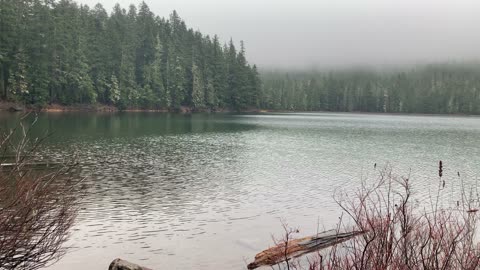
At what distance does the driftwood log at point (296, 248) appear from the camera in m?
13.6

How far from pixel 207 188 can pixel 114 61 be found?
328 feet

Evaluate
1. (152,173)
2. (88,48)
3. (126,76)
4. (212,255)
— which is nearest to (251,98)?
(126,76)

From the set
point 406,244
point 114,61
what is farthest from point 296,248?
point 114,61

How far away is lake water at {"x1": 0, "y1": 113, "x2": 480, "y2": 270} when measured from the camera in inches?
611

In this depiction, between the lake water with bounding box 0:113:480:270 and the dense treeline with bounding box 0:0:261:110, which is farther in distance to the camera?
the dense treeline with bounding box 0:0:261:110

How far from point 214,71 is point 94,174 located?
12261cm

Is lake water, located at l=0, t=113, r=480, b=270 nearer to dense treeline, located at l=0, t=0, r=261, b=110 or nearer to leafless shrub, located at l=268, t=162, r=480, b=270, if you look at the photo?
leafless shrub, located at l=268, t=162, r=480, b=270

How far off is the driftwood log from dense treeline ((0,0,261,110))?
85.4 meters

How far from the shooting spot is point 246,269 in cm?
1370

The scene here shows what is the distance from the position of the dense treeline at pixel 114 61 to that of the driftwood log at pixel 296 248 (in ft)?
280

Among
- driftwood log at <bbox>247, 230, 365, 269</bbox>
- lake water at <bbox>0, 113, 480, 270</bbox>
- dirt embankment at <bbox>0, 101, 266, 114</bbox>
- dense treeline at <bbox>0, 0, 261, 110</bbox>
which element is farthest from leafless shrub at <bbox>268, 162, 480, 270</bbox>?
dense treeline at <bbox>0, 0, 261, 110</bbox>

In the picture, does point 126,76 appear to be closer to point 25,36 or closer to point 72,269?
point 25,36

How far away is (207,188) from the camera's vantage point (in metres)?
26.1

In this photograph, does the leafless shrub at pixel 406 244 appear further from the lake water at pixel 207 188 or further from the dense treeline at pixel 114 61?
the dense treeline at pixel 114 61
